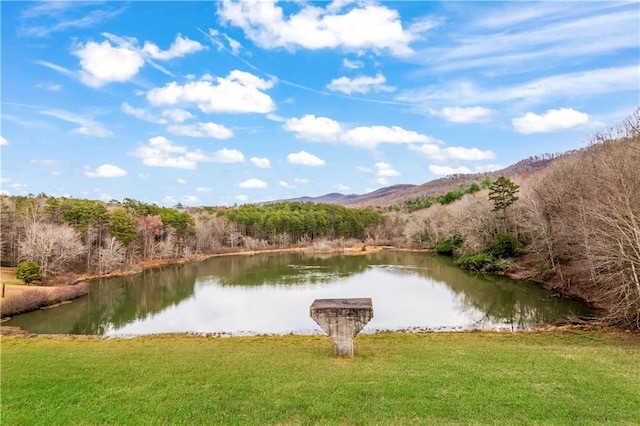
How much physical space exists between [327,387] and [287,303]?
63.5 ft

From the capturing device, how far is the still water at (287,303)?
70.2 ft

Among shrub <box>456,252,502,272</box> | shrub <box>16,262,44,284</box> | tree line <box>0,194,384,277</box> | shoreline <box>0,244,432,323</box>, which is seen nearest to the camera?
shoreline <box>0,244,432,323</box>

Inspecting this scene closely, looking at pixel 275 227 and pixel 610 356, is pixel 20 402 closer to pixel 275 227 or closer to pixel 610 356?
pixel 610 356

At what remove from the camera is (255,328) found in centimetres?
2059

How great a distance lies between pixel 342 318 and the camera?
34.7 ft

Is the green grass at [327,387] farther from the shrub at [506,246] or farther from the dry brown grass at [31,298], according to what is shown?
the shrub at [506,246]

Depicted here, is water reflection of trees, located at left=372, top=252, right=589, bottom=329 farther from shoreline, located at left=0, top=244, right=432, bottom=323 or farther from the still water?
shoreline, located at left=0, top=244, right=432, bottom=323

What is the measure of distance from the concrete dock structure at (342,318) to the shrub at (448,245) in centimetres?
4806

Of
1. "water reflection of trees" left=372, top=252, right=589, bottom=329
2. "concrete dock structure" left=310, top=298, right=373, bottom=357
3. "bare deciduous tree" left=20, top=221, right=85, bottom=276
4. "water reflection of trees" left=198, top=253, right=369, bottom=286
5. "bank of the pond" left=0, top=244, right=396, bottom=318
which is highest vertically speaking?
"bare deciduous tree" left=20, top=221, right=85, bottom=276

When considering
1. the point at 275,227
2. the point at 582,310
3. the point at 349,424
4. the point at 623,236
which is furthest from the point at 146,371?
the point at 275,227

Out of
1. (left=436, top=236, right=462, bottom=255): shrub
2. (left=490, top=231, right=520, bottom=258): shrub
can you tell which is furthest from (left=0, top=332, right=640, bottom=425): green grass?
(left=436, top=236, right=462, bottom=255): shrub

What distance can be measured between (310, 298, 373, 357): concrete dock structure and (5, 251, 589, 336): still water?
8502 millimetres

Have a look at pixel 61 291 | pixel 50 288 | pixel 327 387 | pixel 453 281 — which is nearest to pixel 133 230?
pixel 50 288

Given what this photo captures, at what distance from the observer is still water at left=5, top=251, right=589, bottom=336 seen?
21.4 metres
